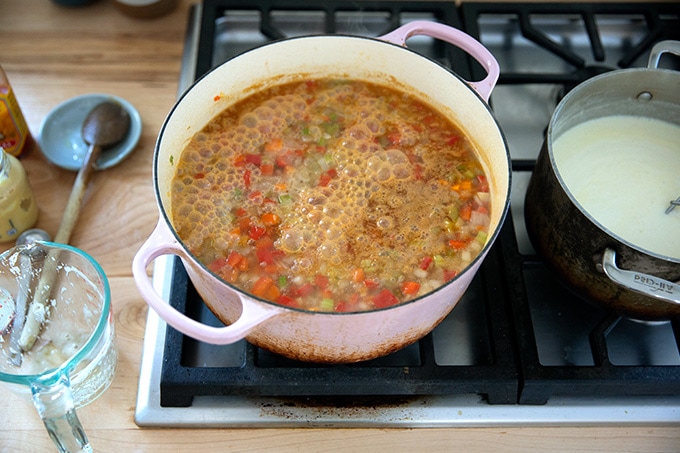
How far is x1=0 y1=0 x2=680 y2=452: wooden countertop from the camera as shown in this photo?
3.40ft

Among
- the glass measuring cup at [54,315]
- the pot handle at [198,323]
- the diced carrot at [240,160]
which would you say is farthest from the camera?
the diced carrot at [240,160]

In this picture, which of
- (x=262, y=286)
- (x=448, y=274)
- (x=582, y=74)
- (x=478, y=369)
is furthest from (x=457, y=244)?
(x=582, y=74)

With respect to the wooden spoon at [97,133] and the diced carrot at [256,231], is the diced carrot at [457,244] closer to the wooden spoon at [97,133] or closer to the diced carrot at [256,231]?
the diced carrot at [256,231]

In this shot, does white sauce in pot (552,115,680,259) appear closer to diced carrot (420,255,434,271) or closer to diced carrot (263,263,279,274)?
diced carrot (420,255,434,271)

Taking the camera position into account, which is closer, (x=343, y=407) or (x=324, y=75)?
(x=343, y=407)

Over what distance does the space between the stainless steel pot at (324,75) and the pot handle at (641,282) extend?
15 centimetres

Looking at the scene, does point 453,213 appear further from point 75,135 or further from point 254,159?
point 75,135

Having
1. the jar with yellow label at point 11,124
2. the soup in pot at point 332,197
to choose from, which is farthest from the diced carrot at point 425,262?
the jar with yellow label at point 11,124

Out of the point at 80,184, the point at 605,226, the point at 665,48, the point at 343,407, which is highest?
the point at 665,48

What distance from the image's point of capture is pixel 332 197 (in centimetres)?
111

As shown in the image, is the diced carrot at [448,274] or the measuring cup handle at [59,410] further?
the diced carrot at [448,274]

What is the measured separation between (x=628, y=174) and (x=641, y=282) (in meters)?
0.28

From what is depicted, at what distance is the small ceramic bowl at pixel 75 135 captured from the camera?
→ 128 cm

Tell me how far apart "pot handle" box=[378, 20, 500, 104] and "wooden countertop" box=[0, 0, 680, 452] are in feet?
1.58
